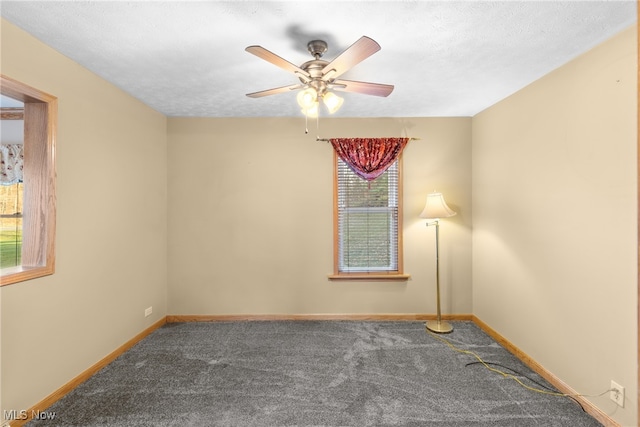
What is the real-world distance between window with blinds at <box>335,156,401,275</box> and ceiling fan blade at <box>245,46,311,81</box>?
73.5 inches

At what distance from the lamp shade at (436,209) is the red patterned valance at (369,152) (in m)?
0.67

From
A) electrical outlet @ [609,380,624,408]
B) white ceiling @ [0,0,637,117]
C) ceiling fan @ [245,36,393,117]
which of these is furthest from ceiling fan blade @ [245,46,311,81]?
Result: electrical outlet @ [609,380,624,408]

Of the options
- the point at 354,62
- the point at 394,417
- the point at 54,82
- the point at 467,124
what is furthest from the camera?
the point at 467,124

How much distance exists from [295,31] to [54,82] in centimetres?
184

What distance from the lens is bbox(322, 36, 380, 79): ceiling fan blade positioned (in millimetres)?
1518

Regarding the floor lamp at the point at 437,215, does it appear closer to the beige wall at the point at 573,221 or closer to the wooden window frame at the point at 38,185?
the beige wall at the point at 573,221

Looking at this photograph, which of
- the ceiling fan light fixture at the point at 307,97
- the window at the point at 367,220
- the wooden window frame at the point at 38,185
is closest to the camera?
the ceiling fan light fixture at the point at 307,97

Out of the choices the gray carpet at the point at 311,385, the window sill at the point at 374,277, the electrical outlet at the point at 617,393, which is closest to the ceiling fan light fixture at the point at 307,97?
the gray carpet at the point at 311,385

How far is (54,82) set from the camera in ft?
7.18

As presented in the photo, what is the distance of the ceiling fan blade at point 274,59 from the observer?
160 cm

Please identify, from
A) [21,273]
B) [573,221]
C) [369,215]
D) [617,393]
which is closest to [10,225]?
[21,273]

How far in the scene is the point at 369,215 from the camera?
3766 mm

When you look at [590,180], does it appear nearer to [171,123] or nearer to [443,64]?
[443,64]

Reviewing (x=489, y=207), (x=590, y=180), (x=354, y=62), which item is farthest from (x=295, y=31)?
(x=489, y=207)
